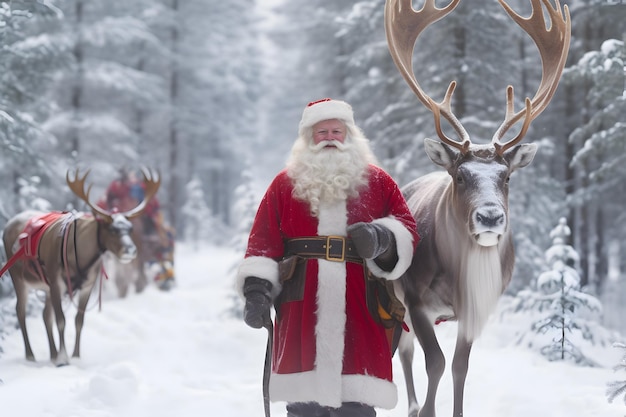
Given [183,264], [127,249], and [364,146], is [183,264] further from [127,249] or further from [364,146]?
[364,146]

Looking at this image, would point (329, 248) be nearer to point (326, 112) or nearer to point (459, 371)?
point (326, 112)

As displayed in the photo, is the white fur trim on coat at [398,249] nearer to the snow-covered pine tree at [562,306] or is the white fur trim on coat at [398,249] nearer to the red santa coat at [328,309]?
the red santa coat at [328,309]

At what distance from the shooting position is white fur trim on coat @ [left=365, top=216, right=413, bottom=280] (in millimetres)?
3674

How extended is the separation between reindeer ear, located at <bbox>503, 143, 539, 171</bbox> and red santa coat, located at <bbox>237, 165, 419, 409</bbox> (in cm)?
80

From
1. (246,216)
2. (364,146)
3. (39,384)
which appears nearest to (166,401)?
(39,384)

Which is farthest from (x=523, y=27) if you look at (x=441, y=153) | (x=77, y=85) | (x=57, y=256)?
(x=77, y=85)

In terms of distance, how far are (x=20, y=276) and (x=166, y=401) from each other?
238 centimetres

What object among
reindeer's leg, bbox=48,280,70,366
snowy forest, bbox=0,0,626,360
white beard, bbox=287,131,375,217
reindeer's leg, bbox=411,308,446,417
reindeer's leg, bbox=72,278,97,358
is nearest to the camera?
white beard, bbox=287,131,375,217

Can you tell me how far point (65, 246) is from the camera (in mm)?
6793

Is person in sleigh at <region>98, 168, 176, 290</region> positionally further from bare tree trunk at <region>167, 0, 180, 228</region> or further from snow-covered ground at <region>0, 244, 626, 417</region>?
bare tree trunk at <region>167, 0, 180, 228</region>

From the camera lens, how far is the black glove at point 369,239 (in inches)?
137

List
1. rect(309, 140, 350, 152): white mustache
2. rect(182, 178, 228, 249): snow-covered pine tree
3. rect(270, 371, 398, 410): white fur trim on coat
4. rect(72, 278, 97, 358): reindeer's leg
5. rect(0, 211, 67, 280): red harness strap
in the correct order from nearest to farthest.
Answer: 1. rect(270, 371, 398, 410): white fur trim on coat
2. rect(309, 140, 350, 152): white mustache
3. rect(0, 211, 67, 280): red harness strap
4. rect(72, 278, 97, 358): reindeer's leg
5. rect(182, 178, 228, 249): snow-covered pine tree

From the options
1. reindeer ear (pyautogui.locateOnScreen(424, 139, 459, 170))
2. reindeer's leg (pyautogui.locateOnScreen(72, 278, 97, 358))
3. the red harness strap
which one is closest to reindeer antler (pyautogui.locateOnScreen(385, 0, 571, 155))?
reindeer ear (pyautogui.locateOnScreen(424, 139, 459, 170))

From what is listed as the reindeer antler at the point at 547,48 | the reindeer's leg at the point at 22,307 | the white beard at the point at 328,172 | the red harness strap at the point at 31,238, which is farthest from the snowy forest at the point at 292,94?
the white beard at the point at 328,172
